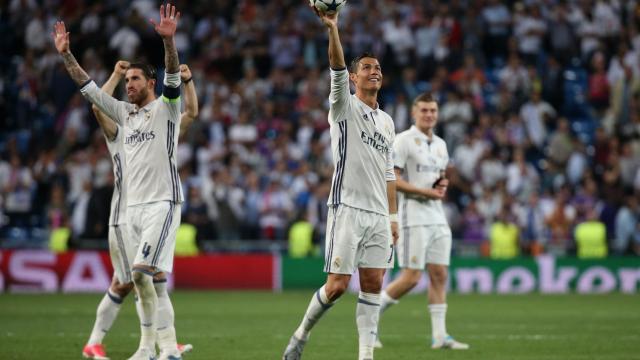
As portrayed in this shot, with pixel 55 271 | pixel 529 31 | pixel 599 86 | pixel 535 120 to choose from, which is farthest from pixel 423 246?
pixel 529 31

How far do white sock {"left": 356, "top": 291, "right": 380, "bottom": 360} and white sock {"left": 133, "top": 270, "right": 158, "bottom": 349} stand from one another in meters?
1.88

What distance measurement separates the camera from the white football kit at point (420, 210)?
13.6 meters

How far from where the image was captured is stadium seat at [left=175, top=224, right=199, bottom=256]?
25328 millimetres

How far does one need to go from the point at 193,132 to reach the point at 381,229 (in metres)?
18.2

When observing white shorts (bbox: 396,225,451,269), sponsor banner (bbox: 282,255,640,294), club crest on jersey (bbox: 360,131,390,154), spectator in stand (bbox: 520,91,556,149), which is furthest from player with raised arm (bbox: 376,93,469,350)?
spectator in stand (bbox: 520,91,556,149)

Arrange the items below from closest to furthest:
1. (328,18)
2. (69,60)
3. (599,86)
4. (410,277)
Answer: (328,18)
(69,60)
(410,277)
(599,86)

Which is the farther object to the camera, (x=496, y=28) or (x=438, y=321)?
(x=496, y=28)

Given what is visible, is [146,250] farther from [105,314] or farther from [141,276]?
[105,314]

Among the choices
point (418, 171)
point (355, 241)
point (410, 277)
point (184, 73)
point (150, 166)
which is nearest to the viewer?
point (355, 241)

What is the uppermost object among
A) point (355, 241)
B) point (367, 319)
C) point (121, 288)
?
point (355, 241)

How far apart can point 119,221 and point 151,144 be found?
3.93ft

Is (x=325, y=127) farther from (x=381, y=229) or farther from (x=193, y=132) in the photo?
(x=381, y=229)

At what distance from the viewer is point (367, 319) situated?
33.5ft

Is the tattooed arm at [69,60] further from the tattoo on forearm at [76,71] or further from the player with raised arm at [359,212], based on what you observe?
the player with raised arm at [359,212]
